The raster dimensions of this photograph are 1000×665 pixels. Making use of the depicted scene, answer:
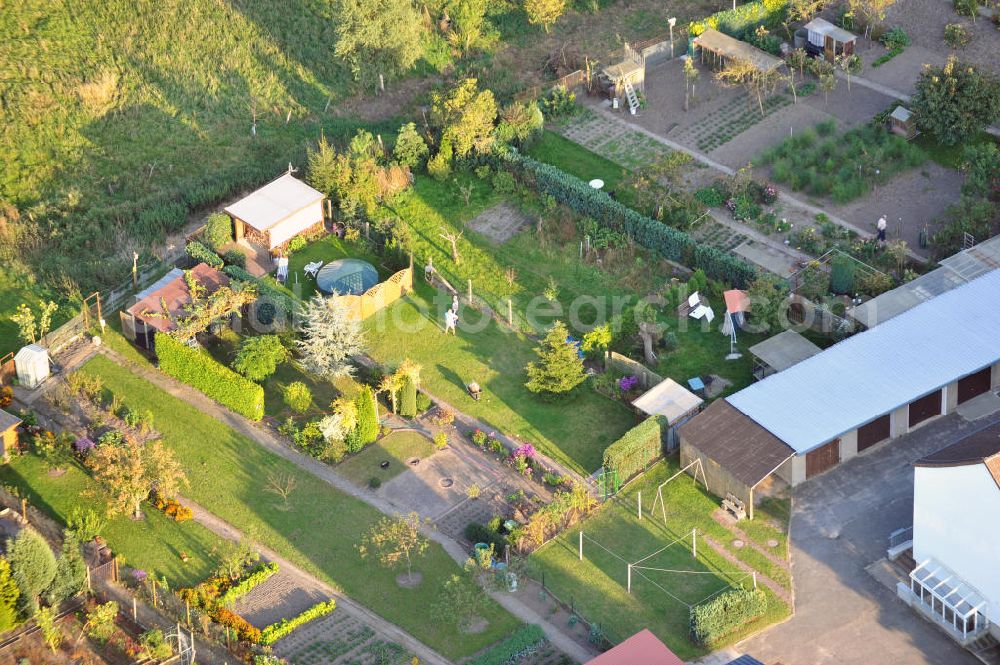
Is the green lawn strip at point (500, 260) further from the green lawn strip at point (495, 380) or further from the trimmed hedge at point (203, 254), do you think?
the trimmed hedge at point (203, 254)

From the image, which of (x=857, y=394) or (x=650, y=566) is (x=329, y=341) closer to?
(x=650, y=566)

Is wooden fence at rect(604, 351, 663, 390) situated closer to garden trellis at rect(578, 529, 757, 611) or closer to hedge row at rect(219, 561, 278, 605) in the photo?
garden trellis at rect(578, 529, 757, 611)

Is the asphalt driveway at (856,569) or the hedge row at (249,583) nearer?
the asphalt driveway at (856,569)

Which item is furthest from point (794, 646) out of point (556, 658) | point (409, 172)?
point (409, 172)

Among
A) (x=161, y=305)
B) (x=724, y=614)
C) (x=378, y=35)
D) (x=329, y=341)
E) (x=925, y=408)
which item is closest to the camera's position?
(x=724, y=614)

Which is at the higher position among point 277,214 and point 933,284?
point 277,214

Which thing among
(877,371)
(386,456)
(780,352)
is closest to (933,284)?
(877,371)

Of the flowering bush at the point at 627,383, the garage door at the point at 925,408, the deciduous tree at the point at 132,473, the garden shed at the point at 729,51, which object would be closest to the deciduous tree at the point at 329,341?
the deciduous tree at the point at 132,473
